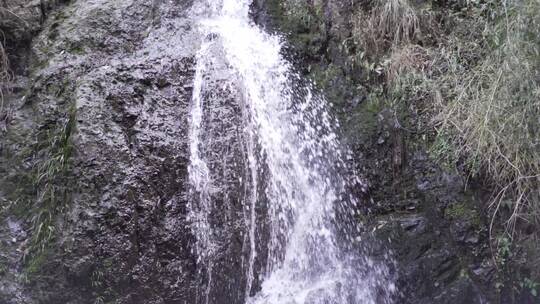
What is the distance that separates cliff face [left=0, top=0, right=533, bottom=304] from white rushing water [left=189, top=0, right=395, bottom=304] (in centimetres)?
13

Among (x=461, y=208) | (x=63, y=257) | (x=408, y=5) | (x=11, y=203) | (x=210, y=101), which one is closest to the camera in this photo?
(x=63, y=257)

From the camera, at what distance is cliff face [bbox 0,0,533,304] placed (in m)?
3.45

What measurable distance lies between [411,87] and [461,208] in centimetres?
119

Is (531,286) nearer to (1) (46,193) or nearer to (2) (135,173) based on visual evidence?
(2) (135,173)

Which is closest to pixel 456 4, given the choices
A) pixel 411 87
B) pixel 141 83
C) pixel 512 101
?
pixel 411 87

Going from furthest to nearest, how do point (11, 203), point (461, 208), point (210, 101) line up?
point (210, 101) → point (461, 208) → point (11, 203)

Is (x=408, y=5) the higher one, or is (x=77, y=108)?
(x=408, y=5)

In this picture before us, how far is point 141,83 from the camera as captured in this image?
4090 millimetres

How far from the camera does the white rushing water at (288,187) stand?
3871 millimetres

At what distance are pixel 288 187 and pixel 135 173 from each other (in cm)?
129

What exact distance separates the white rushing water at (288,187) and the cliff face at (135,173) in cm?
13

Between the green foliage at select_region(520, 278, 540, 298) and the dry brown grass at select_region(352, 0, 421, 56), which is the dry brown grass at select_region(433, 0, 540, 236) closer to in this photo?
the green foliage at select_region(520, 278, 540, 298)

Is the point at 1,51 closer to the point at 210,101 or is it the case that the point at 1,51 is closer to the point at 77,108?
the point at 77,108

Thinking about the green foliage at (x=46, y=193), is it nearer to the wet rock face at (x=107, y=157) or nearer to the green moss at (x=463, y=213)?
the wet rock face at (x=107, y=157)
